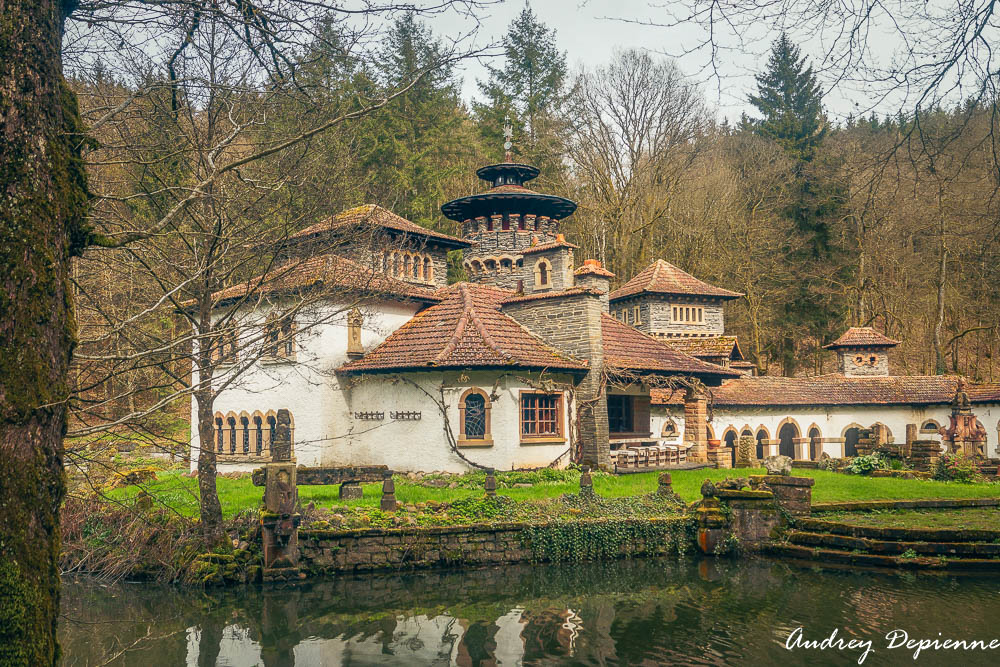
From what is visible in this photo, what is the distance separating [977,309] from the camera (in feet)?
127

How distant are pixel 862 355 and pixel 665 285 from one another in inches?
375

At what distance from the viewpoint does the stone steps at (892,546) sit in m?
13.4

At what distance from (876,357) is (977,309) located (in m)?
8.86

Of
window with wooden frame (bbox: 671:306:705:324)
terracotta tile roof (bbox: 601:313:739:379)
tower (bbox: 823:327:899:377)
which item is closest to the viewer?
terracotta tile roof (bbox: 601:313:739:379)

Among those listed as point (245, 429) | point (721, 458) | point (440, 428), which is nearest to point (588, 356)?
point (440, 428)

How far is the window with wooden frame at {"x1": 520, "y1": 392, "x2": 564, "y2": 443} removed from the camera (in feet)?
72.0

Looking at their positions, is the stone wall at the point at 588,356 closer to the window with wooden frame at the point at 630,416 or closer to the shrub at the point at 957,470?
the window with wooden frame at the point at 630,416

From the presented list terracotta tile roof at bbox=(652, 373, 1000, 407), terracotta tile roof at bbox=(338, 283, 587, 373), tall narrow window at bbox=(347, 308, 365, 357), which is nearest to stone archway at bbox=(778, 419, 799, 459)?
A: terracotta tile roof at bbox=(652, 373, 1000, 407)

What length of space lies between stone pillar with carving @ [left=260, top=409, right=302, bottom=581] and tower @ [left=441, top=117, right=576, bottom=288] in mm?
17183

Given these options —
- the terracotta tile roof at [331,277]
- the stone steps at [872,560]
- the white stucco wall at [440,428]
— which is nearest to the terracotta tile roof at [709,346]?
the white stucco wall at [440,428]

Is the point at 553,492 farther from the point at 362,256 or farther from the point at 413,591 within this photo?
the point at 362,256

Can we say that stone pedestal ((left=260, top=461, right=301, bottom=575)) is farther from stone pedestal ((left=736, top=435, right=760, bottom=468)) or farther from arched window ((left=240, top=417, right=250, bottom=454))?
stone pedestal ((left=736, top=435, right=760, bottom=468))

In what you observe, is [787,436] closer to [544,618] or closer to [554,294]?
[554,294]

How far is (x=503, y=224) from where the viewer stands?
3059 centimetres
